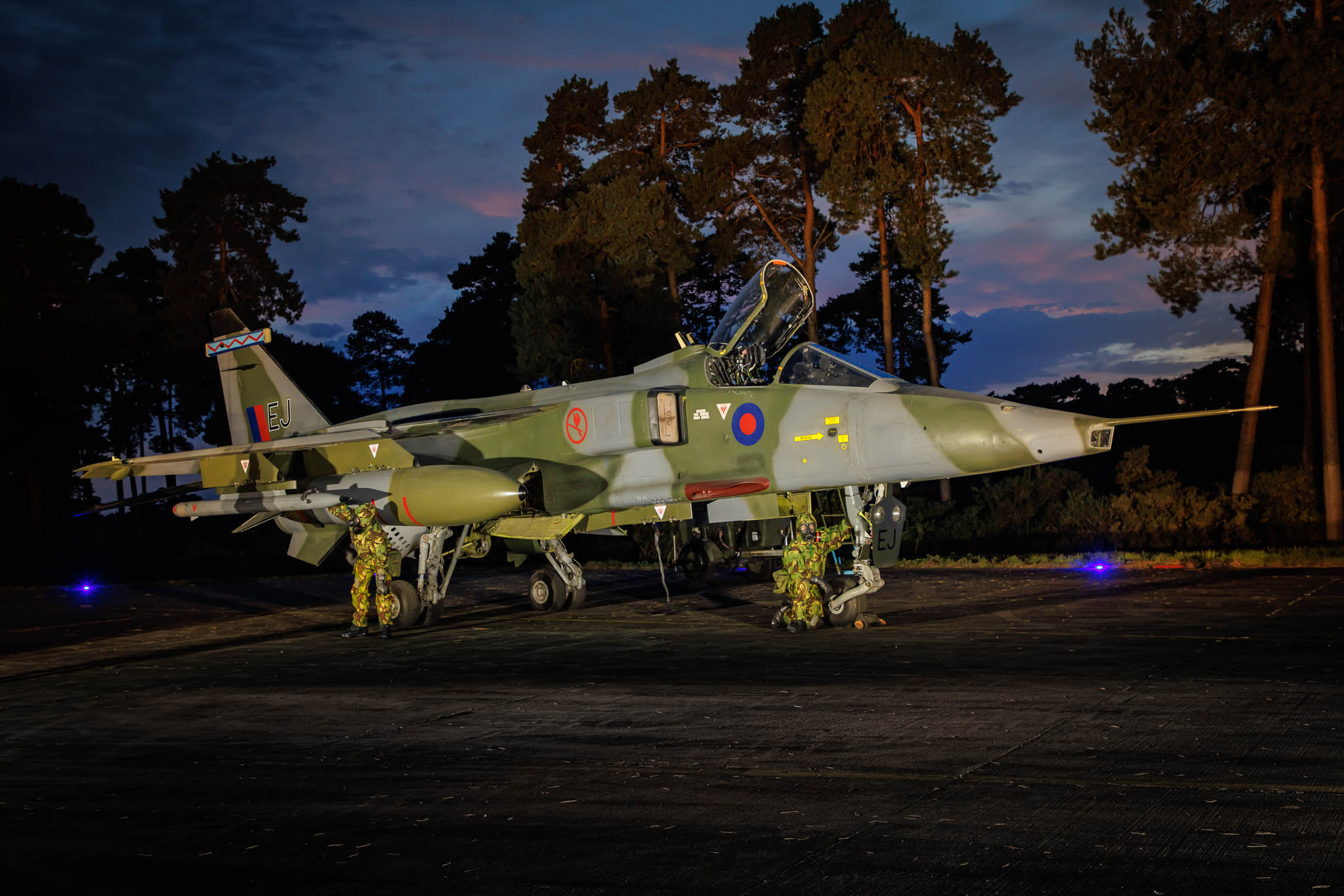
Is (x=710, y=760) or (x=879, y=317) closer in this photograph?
(x=710, y=760)

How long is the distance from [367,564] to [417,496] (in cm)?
114

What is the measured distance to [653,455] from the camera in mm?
13016

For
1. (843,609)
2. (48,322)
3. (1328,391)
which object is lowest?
(843,609)

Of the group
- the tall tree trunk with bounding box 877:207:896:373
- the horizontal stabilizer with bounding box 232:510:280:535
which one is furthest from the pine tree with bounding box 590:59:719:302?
the horizontal stabilizer with bounding box 232:510:280:535

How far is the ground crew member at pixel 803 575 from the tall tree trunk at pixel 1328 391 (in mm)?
15367

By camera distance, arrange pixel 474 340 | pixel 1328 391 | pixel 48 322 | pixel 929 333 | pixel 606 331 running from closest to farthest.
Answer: pixel 1328 391
pixel 929 333
pixel 606 331
pixel 48 322
pixel 474 340

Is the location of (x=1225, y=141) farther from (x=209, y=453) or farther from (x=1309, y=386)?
(x=209, y=453)

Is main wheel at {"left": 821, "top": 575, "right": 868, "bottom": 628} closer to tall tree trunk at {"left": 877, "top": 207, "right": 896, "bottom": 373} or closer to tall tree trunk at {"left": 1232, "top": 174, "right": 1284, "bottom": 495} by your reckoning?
tall tree trunk at {"left": 1232, "top": 174, "right": 1284, "bottom": 495}

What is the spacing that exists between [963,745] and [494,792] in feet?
9.20

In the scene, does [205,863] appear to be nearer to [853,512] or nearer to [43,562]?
[853,512]

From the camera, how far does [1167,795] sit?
505 centimetres

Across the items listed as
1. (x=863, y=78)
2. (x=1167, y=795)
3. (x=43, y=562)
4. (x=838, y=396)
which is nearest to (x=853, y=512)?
(x=838, y=396)

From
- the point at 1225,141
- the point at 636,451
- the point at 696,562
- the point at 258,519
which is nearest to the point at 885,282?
the point at 1225,141

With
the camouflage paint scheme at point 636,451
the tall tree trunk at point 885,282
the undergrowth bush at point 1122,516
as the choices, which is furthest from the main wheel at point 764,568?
the tall tree trunk at point 885,282
